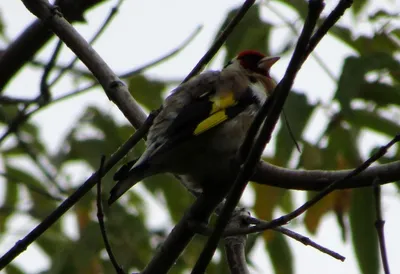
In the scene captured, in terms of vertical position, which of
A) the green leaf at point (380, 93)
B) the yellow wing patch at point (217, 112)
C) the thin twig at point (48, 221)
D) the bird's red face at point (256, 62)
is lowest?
the thin twig at point (48, 221)

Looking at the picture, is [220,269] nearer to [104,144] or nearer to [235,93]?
[235,93]

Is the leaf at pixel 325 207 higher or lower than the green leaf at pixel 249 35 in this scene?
lower

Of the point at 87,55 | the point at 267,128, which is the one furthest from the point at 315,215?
the point at 267,128

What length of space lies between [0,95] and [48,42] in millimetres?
398

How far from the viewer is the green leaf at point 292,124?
3.72 metres

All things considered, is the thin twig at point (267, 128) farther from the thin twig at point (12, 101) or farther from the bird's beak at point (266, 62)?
the bird's beak at point (266, 62)

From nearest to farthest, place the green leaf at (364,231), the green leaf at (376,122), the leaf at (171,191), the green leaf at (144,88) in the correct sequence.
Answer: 1. the green leaf at (364,231)
2. the green leaf at (376,122)
3. the leaf at (171,191)
4. the green leaf at (144,88)

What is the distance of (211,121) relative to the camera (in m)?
3.57

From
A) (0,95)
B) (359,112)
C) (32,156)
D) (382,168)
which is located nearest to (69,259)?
(32,156)

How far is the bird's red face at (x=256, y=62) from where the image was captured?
469 cm

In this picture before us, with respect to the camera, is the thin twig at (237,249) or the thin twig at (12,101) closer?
the thin twig at (237,249)

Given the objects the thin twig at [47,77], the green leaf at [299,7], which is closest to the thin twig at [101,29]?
the thin twig at [47,77]

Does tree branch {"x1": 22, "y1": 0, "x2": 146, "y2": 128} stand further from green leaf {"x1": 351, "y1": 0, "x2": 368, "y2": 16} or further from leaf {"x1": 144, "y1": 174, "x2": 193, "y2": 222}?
green leaf {"x1": 351, "y1": 0, "x2": 368, "y2": 16}

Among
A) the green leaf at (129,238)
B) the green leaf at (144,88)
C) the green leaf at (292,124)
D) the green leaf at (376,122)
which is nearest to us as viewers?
the green leaf at (292,124)
